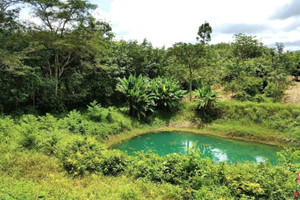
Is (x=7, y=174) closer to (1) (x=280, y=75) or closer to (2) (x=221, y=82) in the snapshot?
(2) (x=221, y=82)

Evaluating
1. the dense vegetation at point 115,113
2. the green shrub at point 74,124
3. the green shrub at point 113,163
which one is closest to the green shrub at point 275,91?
the dense vegetation at point 115,113

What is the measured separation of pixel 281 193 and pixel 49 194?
13.7ft

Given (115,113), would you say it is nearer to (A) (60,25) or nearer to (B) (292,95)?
(A) (60,25)

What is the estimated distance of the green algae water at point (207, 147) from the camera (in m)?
8.30

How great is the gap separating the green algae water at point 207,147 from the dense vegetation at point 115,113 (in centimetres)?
82

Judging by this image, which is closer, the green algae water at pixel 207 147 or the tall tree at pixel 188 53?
the green algae water at pixel 207 147

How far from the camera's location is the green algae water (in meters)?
8.30

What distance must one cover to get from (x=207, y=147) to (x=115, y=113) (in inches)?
196

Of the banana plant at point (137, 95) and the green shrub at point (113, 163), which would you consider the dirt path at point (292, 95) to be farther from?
the green shrub at point (113, 163)

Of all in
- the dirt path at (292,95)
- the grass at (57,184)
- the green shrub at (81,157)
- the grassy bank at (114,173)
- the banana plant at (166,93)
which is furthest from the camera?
the dirt path at (292,95)

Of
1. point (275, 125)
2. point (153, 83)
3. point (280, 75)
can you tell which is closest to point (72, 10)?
point (153, 83)

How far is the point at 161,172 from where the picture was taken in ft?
15.2

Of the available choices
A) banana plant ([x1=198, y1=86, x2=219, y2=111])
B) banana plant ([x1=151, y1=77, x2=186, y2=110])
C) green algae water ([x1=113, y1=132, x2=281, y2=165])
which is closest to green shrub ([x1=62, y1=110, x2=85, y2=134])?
green algae water ([x1=113, y1=132, x2=281, y2=165])

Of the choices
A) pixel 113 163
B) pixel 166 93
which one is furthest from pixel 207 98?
pixel 113 163
